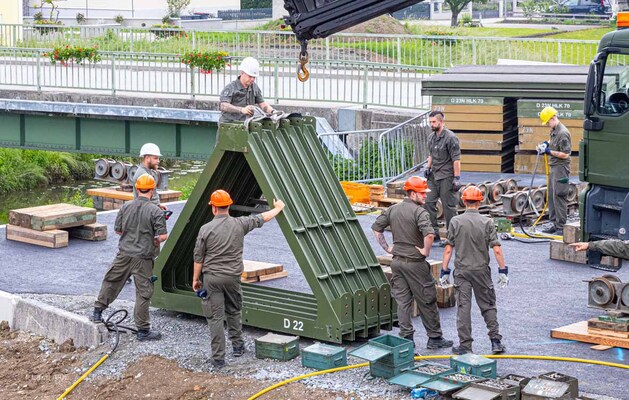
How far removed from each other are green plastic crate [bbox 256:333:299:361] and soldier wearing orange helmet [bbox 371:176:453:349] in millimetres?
1194

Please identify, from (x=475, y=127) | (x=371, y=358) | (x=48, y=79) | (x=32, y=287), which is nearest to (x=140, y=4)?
(x=48, y=79)

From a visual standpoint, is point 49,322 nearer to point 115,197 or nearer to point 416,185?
point 416,185

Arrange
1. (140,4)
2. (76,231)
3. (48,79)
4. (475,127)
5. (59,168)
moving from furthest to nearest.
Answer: (140,4)
(59,168)
(48,79)
(475,127)
(76,231)

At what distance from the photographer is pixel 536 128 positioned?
22.8m

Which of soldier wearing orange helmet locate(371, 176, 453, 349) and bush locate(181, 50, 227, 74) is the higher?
bush locate(181, 50, 227, 74)

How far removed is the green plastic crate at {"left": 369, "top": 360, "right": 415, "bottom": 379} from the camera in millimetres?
11773

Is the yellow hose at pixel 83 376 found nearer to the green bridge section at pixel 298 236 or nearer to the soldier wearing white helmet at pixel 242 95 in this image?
the green bridge section at pixel 298 236

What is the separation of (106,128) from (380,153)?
715cm

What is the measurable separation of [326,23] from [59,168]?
28567mm

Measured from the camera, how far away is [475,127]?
2342cm

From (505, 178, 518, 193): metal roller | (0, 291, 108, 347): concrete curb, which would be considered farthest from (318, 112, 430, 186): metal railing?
(0, 291, 108, 347): concrete curb

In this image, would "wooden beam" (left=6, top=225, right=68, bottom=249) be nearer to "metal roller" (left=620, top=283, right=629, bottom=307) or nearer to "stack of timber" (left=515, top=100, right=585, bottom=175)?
"metal roller" (left=620, top=283, right=629, bottom=307)

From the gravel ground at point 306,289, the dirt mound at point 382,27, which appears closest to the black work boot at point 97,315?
the gravel ground at point 306,289

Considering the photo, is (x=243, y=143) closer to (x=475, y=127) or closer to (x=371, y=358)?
(x=371, y=358)
